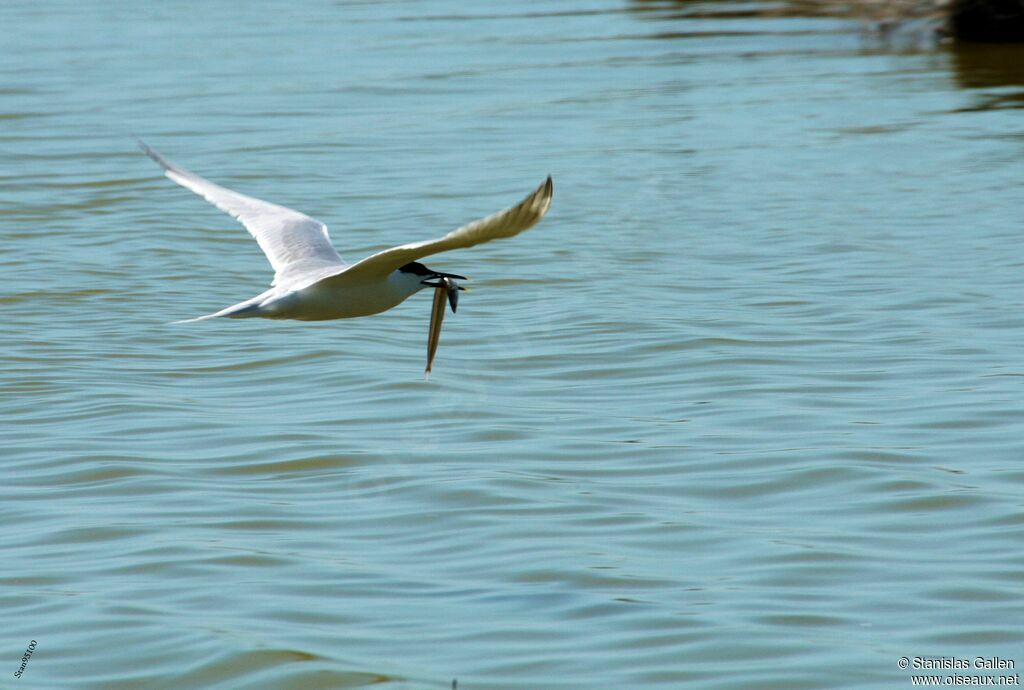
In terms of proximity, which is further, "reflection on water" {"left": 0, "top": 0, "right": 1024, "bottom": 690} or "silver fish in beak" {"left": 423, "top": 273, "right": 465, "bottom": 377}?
"silver fish in beak" {"left": 423, "top": 273, "right": 465, "bottom": 377}

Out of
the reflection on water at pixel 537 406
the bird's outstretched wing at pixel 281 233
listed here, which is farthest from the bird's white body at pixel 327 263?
the reflection on water at pixel 537 406

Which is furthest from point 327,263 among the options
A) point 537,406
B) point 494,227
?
point 494,227

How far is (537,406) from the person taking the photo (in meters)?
7.87

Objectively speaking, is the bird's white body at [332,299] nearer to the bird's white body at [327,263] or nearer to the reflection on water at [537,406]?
the bird's white body at [327,263]

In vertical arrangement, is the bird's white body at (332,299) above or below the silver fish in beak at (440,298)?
above

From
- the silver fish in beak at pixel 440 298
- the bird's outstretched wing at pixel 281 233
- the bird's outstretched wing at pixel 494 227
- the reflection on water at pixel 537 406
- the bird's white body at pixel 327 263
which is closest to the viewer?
the bird's outstretched wing at pixel 494 227

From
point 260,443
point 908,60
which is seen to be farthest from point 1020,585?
point 908,60

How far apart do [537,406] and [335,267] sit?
1.64m

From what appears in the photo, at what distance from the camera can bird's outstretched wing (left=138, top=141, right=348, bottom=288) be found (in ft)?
22.2

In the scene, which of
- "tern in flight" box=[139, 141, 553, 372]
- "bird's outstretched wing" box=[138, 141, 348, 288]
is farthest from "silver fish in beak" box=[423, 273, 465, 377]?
"bird's outstretched wing" box=[138, 141, 348, 288]

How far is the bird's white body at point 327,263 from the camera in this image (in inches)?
201

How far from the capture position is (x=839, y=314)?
9.37 m

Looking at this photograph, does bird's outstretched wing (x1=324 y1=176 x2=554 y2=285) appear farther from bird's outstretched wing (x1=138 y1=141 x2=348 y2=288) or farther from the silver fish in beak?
bird's outstretched wing (x1=138 y1=141 x2=348 y2=288)

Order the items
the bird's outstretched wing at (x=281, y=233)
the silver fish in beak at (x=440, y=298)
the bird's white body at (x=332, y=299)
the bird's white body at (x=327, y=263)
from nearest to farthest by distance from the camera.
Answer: the bird's white body at (x=327, y=263) < the bird's white body at (x=332, y=299) < the silver fish in beak at (x=440, y=298) < the bird's outstretched wing at (x=281, y=233)
